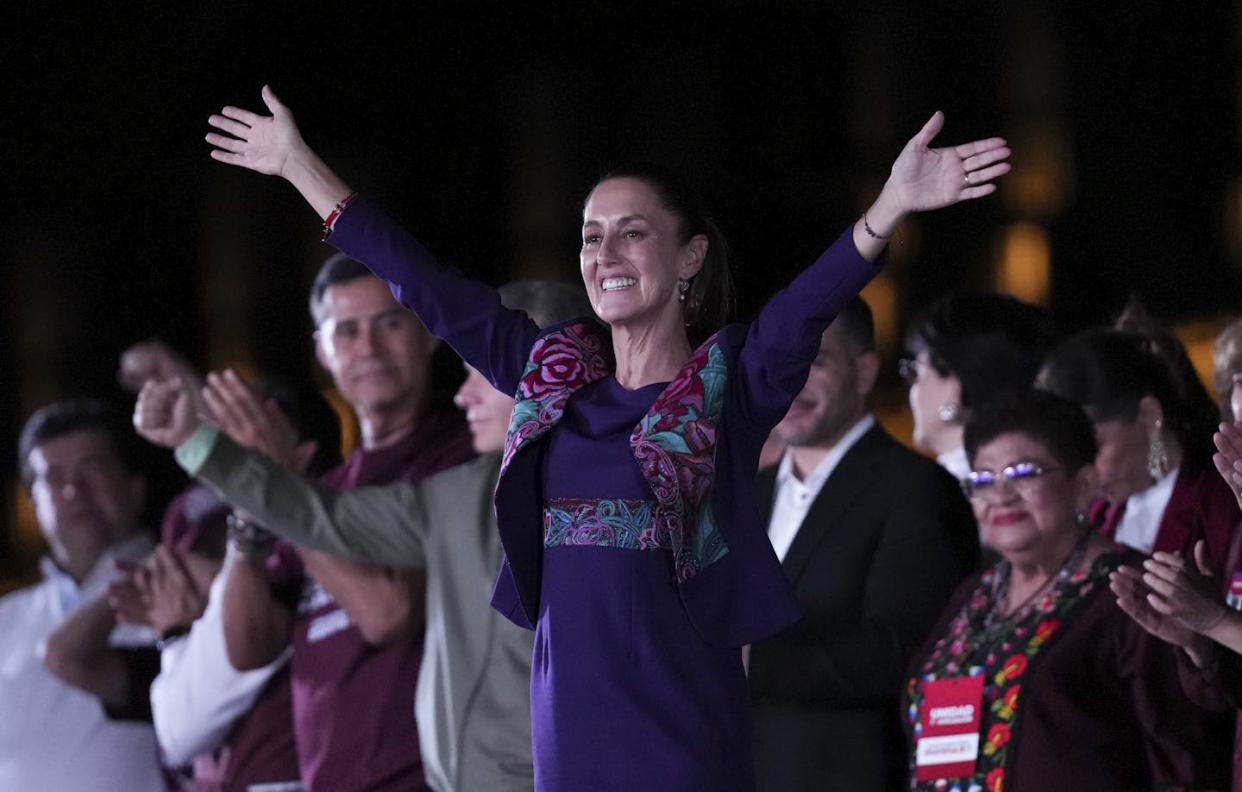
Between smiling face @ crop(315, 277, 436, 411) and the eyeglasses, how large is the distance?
3.46 feet

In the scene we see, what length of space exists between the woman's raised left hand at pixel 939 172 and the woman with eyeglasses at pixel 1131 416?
127 centimetres

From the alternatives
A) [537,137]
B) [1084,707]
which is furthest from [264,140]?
[537,137]

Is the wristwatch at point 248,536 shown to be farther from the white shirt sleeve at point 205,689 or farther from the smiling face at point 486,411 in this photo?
the smiling face at point 486,411

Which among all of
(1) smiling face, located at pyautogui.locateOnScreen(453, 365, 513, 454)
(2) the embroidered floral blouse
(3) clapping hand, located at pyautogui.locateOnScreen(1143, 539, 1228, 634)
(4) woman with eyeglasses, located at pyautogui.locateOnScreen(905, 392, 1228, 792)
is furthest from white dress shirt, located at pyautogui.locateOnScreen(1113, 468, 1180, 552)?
(1) smiling face, located at pyautogui.locateOnScreen(453, 365, 513, 454)

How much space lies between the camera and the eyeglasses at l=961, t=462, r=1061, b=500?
2.85 metres

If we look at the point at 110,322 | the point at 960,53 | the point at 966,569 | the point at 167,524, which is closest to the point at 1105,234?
the point at 960,53

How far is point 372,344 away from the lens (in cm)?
339

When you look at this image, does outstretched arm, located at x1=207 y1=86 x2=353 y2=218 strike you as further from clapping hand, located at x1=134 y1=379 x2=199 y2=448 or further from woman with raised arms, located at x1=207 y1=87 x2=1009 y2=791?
clapping hand, located at x1=134 y1=379 x2=199 y2=448

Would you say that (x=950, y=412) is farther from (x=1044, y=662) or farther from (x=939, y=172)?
(x=939, y=172)

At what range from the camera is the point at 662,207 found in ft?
7.29

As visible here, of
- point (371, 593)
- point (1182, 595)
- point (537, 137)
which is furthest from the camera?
point (537, 137)

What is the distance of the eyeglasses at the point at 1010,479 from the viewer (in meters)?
2.85

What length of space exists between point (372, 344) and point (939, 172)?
5.31 ft

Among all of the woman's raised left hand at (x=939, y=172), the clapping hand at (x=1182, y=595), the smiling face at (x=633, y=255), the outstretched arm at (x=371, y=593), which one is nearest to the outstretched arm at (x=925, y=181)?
the woman's raised left hand at (x=939, y=172)
